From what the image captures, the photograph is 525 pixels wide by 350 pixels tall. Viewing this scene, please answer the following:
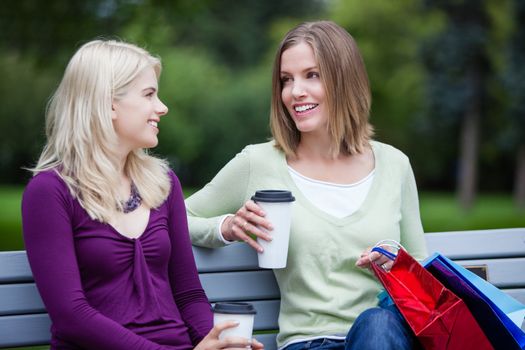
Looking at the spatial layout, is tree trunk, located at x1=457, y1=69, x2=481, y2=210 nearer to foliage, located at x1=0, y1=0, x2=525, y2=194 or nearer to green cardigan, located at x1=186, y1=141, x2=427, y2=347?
foliage, located at x1=0, y1=0, x2=525, y2=194

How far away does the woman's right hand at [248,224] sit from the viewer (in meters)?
2.87

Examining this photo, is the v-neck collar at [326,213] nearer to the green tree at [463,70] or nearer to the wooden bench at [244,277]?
the wooden bench at [244,277]

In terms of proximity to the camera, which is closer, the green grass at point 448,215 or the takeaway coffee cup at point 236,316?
the takeaway coffee cup at point 236,316

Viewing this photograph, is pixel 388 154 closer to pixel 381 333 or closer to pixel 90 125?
pixel 381 333

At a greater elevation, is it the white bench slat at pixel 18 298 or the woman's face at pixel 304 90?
the woman's face at pixel 304 90

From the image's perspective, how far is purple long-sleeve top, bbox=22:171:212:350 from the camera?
2.60m

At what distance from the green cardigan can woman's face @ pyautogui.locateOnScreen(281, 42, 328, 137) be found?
199 millimetres

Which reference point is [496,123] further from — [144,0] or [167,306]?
[167,306]

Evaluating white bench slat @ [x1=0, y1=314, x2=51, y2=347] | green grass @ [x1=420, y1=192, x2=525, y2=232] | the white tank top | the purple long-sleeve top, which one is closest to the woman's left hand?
the white tank top

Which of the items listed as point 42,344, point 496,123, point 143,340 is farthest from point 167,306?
point 496,123

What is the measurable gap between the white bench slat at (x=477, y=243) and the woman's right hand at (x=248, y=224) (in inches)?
37.4

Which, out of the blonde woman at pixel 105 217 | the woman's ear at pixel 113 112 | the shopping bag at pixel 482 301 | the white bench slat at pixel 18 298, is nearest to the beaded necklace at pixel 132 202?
the blonde woman at pixel 105 217

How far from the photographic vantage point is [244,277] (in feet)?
11.2

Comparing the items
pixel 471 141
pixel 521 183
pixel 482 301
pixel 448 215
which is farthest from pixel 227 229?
pixel 521 183
